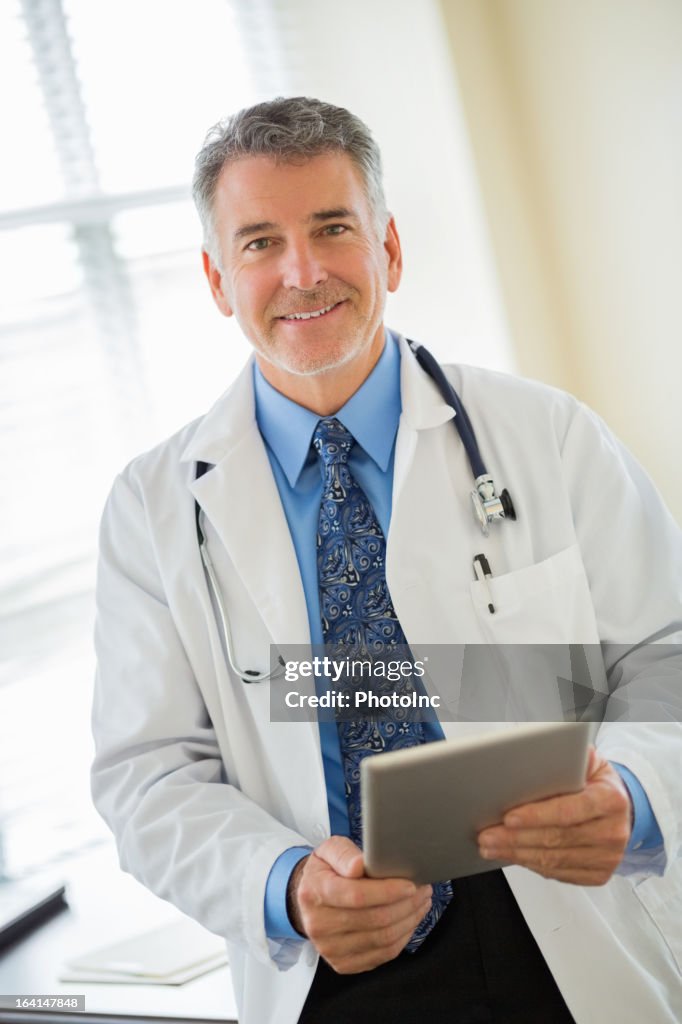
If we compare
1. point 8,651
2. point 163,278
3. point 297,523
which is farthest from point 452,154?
point 8,651

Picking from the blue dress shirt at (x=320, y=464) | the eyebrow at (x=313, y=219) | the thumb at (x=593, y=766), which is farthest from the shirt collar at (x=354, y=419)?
the thumb at (x=593, y=766)

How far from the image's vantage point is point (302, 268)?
1.42 metres

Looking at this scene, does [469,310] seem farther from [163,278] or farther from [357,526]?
[357,526]

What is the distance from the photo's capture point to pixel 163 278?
9.02ft

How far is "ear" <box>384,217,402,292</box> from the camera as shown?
5.24ft

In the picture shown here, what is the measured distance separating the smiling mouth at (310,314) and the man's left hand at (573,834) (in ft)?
2.49

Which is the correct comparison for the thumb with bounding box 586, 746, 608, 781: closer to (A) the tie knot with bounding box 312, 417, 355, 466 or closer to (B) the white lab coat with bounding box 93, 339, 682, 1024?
(B) the white lab coat with bounding box 93, 339, 682, 1024

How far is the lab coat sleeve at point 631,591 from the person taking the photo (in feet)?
3.92

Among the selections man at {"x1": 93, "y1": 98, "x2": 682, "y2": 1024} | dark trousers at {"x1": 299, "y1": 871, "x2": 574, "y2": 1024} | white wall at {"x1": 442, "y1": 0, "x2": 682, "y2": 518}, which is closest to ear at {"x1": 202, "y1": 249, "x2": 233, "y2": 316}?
man at {"x1": 93, "y1": 98, "x2": 682, "y2": 1024}

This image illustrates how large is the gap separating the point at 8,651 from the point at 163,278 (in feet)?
3.74

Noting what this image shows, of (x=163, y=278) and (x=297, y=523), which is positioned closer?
(x=297, y=523)

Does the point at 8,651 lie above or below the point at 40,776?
above

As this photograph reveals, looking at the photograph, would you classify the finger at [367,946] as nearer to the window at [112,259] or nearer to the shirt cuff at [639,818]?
the shirt cuff at [639,818]

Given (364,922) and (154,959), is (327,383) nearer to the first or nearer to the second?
(364,922)
